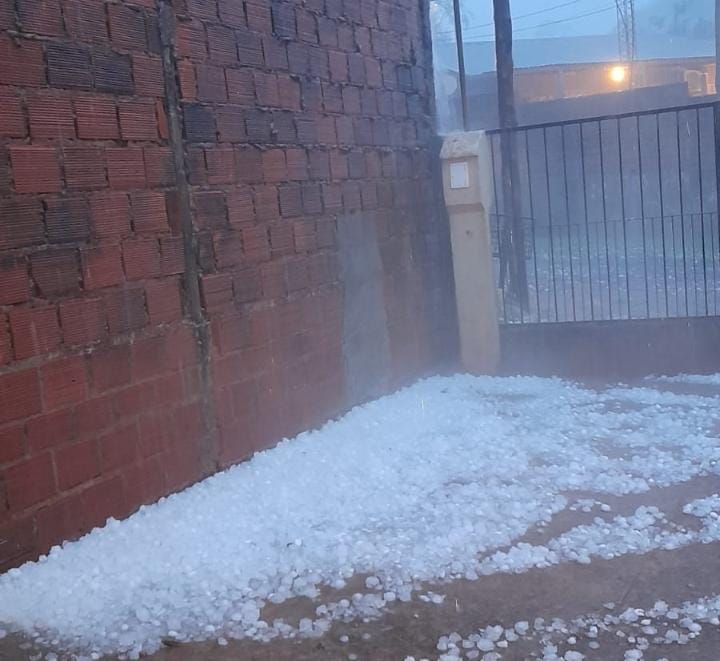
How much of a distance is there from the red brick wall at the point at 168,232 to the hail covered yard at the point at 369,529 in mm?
276

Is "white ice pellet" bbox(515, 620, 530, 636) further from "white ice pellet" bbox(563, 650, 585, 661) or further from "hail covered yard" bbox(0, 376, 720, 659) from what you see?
"white ice pellet" bbox(563, 650, 585, 661)

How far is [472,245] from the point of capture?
7.47 meters

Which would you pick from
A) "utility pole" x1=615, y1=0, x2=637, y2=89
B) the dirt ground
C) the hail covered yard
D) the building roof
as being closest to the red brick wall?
the hail covered yard

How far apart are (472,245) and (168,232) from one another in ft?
11.3

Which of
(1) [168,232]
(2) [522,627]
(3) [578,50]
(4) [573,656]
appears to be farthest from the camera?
(3) [578,50]

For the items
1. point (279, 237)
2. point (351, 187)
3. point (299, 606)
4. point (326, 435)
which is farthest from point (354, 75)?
point (299, 606)

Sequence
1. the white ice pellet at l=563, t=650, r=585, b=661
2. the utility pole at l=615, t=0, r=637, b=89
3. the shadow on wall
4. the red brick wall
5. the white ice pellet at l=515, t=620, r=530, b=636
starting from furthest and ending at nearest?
the utility pole at l=615, t=0, r=637, b=89 < the shadow on wall < the red brick wall < the white ice pellet at l=515, t=620, r=530, b=636 < the white ice pellet at l=563, t=650, r=585, b=661

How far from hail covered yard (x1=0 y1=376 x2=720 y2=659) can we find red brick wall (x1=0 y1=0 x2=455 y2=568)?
28 centimetres

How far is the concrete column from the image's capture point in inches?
290

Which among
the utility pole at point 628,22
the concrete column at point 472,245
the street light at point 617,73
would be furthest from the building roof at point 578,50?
the concrete column at point 472,245

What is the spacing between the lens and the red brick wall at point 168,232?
12.5 ft

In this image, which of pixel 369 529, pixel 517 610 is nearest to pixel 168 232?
pixel 369 529

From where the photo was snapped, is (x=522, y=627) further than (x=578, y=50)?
No

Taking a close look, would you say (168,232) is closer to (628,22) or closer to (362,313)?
(362,313)
